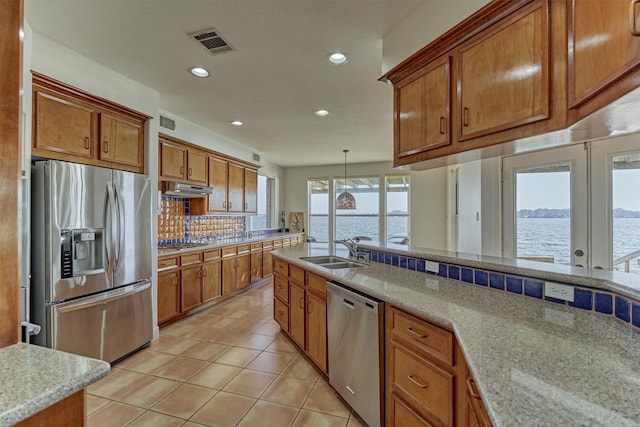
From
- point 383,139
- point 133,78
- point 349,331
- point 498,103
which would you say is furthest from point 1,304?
point 383,139

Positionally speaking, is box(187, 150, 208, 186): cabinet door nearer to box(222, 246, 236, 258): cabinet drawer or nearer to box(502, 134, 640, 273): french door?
box(222, 246, 236, 258): cabinet drawer

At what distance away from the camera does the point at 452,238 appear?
452cm

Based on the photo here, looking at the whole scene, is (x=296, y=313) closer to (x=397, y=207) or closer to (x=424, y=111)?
(x=424, y=111)

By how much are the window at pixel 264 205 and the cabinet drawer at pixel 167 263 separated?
Answer: 10.8ft

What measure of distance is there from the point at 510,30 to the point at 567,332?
136 cm

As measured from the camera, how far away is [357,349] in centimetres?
205

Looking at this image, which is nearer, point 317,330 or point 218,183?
point 317,330

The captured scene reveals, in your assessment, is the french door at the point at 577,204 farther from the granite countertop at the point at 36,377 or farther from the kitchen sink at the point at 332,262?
the granite countertop at the point at 36,377

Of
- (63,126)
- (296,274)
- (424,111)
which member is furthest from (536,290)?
(63,126)

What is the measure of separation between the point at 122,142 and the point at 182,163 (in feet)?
4.27

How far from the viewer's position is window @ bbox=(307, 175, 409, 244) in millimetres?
7609

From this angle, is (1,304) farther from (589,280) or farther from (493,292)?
(589,280)

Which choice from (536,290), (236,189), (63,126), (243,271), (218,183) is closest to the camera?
(536,290)

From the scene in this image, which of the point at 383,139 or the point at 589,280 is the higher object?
the point at 383,139
